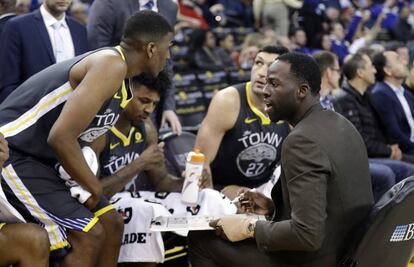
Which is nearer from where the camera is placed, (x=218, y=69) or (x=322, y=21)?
(x=218, y=69)

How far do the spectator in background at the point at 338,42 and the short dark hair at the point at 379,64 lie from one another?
5.09 meters

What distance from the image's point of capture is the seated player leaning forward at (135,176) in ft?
13.3

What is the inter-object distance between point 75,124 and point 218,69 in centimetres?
651

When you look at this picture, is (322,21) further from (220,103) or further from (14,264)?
(14,264)

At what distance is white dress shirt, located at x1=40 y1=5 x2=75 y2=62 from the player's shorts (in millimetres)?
1466

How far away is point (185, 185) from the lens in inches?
165

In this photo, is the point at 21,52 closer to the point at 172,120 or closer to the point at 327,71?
the point at 172,120

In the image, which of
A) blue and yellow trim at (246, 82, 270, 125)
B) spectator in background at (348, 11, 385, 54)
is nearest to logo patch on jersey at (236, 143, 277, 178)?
blue and yellow trim at (246, 82, 270, 125)

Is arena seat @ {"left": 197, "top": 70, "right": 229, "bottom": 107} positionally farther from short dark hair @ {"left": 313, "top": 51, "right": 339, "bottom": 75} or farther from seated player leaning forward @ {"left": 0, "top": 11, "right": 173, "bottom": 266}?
seated player leaning forward @ {"left": 0, "top": 11, "right": 173, "bottom": 266}

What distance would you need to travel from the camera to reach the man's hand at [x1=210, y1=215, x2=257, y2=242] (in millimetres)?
3016

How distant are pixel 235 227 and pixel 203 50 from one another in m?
7.99

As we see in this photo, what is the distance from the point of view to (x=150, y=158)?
4113mm

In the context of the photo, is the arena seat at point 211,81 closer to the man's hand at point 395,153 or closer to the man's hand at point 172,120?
the man's hand at point 395,153

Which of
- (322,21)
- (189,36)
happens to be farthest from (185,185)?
(322,21)
